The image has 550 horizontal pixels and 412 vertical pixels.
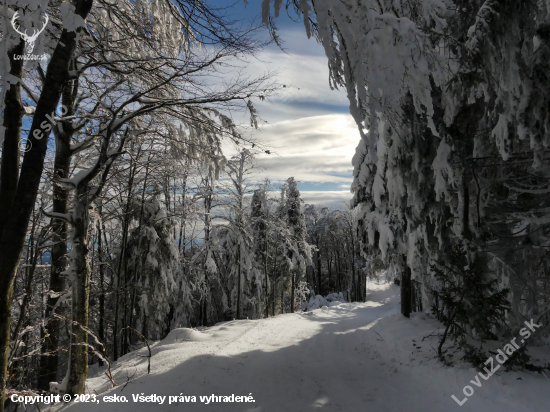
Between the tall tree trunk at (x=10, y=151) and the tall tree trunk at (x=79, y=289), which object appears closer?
the tall tree trunk at (x=10, y=151)

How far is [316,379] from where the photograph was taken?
630cm

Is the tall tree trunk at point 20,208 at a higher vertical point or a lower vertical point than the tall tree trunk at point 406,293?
higher

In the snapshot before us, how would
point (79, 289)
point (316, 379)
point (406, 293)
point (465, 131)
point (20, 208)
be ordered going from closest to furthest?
1. point (20, 208)
2. point (79, 289)
3. point (465, 131)
4. point (316, 379)
5. point (406, 293)

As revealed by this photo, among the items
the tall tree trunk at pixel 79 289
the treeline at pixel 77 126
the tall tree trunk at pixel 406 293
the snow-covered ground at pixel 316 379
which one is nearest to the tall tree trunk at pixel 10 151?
the treeline at pixel 77 126

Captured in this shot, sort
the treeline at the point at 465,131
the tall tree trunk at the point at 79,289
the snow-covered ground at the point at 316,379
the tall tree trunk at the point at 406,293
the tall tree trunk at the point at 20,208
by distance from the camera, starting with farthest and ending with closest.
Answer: the tall tree trunk at the point at 406,293
the tall tree trunk at the point at 79,289
the snow-covered ground at the point at 316,379
the tall tree trunk at the point at 20,208
the treeline at the point at 465,131

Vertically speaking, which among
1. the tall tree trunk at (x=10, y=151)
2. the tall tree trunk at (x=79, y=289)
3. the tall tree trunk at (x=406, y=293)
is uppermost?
the tall tree trunk at (x=10, y=151)

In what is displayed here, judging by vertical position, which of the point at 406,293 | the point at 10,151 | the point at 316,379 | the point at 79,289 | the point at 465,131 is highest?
the point at 465,131

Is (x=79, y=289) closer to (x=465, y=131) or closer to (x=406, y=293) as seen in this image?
(x=465, y=131)

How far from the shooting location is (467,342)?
21.0 ft

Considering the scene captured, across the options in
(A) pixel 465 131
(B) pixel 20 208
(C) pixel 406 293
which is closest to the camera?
(B) pixel 20 208

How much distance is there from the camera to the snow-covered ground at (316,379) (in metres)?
4.85

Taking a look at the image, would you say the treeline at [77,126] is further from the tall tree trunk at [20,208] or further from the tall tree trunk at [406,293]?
the tall tree trunk at [406,293]

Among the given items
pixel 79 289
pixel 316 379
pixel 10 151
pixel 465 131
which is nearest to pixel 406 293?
pixel 316 379

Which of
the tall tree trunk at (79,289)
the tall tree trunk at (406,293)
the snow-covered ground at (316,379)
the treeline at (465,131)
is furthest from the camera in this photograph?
the tall tree trunk at (406,293)
